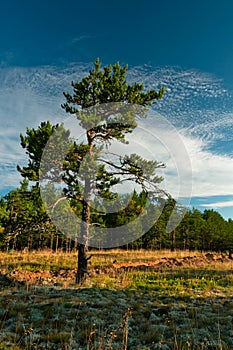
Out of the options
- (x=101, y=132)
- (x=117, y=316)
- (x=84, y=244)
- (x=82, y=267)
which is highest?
(x=101, y=132)

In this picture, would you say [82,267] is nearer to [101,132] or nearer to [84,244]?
[84,244]

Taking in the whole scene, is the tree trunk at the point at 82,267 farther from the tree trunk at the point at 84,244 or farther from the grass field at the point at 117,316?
the grass field at the point at 117,316

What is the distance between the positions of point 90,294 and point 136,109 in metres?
8.56

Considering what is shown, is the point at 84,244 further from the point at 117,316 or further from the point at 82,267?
the point at 117,316

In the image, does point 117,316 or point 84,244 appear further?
point 84,244

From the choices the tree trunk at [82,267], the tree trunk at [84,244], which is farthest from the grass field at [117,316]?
the tree trunk at [84,244]

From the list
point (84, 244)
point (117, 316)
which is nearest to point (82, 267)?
point (84, 244)

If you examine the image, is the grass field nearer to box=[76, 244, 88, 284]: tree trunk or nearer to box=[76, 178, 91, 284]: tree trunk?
box=[76, 244, 88, 284]: tree trunk

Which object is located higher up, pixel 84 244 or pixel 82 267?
pixel 84 244

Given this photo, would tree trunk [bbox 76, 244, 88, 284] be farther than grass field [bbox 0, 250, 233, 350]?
Yes

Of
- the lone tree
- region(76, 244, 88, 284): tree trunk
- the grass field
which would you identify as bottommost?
the grass field

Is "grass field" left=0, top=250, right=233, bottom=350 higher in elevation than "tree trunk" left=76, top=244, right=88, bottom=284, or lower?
lower

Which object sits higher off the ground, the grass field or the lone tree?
the lone tree

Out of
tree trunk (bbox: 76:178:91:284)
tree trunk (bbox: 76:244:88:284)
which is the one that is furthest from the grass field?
tree trunk (bbox: 76:178:91:284)
